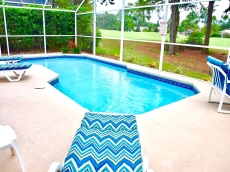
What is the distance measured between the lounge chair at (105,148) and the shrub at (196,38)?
6847mm

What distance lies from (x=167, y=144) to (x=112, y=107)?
82.5 inches

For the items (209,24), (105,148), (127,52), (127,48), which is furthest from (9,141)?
(127,48)

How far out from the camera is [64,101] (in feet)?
12.5

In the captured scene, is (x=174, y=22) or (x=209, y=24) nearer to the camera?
(x=209, y=24)

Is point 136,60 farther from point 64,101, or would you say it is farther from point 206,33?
point 64,101

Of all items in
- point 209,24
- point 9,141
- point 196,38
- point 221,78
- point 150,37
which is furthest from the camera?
point 150,37

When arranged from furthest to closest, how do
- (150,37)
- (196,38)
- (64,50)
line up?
1. (64,50)
2. (150,37)
3. (196,38)

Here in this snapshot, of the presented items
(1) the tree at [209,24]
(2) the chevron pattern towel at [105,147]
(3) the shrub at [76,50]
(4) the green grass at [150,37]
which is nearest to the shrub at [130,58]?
(4) the green grass at [150,37]

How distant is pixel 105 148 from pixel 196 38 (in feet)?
24.6

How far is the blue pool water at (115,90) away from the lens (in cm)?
455

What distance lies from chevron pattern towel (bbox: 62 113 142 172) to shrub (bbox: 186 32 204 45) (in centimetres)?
683

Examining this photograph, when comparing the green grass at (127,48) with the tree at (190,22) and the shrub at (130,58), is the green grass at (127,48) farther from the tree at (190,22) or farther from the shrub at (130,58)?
the tree at (190,22)

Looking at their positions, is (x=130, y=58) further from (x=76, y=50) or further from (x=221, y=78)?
(x=221, y=78)

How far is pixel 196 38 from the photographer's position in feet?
25.8
